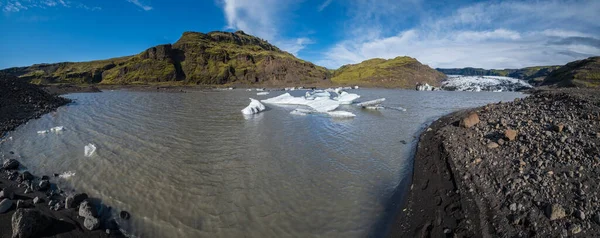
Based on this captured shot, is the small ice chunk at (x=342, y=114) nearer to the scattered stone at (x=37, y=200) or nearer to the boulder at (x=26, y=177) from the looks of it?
the scattered stone at (x=37, y=200)

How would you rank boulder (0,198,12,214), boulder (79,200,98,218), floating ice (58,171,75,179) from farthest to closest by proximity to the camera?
floating ice (58,171,75,179), boulder (79,200,98,218), boulder (0,198,12,214)

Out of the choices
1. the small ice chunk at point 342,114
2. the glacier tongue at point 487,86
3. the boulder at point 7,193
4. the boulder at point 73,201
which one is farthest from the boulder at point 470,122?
the glacier tongue at point 487,86

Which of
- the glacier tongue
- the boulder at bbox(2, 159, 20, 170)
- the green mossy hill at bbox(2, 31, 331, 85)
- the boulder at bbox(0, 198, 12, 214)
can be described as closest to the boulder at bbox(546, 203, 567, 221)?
the boulder at bbox(0, 198, 12, 214)

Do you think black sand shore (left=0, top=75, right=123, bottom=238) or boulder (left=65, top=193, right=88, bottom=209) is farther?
boulder (left=65, top=193, right=88, bottom=209)

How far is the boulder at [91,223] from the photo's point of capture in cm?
530

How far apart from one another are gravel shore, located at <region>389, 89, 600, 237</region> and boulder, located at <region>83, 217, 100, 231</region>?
681 centimetres

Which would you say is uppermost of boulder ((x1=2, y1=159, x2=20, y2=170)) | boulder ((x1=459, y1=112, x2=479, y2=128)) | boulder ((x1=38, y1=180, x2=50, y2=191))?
boulder ((x1=459, y1=112, x2=479, y2=128))

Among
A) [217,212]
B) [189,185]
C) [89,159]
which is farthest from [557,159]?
[89,159]

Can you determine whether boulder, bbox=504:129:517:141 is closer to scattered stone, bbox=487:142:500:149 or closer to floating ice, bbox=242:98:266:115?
scattered stone, bbox=487:142:500:149

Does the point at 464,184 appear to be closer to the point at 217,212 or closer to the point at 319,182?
the point at 319,182

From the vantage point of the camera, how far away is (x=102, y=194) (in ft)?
23.1

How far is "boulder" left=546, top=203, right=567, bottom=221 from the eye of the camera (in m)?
4.60

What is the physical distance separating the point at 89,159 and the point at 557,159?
1617 cm

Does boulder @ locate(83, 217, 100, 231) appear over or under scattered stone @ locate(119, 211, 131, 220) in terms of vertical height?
over
